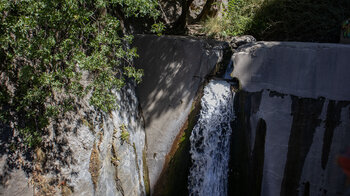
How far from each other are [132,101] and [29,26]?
218 cm

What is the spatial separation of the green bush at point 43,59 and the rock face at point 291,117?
1.98m

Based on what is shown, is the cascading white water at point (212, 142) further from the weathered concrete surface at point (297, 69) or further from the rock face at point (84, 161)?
the rock face at point (84, 161)

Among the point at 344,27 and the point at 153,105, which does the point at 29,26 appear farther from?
the point at 344,27

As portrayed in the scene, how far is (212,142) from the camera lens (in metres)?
4.10

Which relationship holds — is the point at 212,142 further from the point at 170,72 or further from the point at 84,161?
the point at 84,161

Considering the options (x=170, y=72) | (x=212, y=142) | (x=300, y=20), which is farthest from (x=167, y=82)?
(x=300, y=20)

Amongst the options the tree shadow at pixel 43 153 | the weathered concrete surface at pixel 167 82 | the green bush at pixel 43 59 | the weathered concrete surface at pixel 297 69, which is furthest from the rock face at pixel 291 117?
the tree shadow at pixel 43 153

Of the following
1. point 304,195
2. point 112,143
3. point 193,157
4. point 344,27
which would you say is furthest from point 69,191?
point 344,27

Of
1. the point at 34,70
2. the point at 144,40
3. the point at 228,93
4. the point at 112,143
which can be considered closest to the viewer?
the point at 34,70

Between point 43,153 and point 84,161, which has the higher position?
point 43,153

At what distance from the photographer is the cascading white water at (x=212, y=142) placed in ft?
13.2

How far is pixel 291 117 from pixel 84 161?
10.0 feet

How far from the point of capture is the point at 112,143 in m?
3.74

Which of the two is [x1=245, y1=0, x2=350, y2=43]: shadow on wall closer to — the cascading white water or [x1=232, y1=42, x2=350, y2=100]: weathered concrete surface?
[x1=232, y1=42, x2=350, y2=100]: weathered concrete surface
